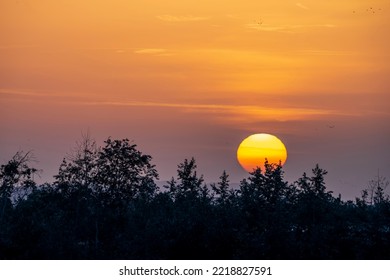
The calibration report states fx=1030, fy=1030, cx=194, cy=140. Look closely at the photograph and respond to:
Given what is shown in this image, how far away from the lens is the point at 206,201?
64312mm

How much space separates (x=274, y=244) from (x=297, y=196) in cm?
937

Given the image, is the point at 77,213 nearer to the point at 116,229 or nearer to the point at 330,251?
the point at 116,229

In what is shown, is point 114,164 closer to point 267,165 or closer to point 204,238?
point 267,165

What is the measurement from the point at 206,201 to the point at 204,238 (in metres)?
7.55

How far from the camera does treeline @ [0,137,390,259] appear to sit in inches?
2206

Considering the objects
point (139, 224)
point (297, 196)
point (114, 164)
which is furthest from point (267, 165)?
point (114, 164)

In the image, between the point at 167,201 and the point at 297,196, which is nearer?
the point at 297,196

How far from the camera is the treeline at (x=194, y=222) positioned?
2206 inches

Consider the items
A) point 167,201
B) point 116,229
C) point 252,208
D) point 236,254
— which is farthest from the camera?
point 167,201

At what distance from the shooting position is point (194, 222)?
192 feet

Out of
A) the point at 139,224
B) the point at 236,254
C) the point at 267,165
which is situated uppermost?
the point at 267,165

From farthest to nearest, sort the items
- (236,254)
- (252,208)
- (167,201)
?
1. (167,201)
2. (252,208)
3. (236,254)

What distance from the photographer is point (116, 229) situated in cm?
6569

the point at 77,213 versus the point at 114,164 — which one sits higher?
the point at 114,164
